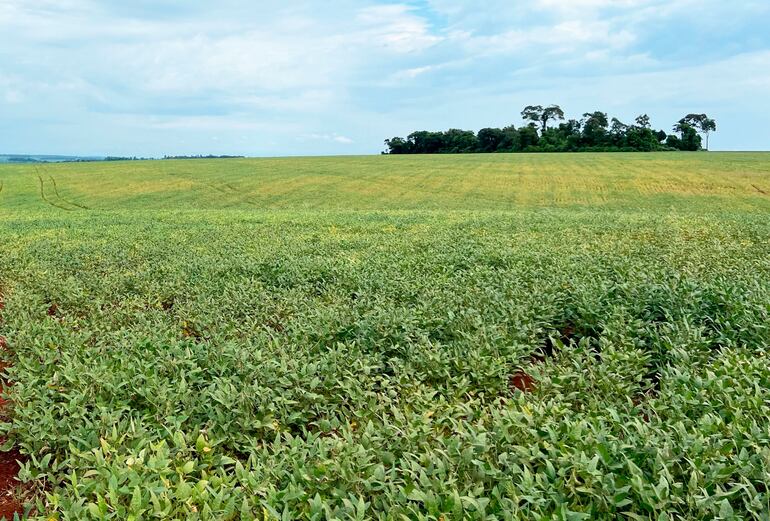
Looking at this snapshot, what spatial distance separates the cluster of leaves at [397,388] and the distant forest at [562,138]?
107 meters

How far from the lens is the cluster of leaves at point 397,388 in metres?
2.74

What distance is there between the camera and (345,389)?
419 cm

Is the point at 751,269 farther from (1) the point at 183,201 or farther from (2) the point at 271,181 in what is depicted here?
(2) the point at 271,181

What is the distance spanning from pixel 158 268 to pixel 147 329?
3.87 m

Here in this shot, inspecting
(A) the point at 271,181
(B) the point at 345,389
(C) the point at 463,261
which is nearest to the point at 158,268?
(C) the point at 463,261

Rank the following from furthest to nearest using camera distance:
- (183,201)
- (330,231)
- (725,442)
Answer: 1. (183,201)
2. (330,231)
3. (725,442)

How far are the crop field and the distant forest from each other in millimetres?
104545

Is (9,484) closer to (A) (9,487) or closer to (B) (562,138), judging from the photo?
(A) (9,487)

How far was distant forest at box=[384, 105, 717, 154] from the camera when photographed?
107 meters

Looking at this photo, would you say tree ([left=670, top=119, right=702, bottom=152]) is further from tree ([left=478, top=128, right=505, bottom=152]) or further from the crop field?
the crop field

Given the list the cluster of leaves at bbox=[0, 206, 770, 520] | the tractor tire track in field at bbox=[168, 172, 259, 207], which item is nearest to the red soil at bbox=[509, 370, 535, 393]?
the cluster of leaves at bbox=[0, 206, 770, 520]

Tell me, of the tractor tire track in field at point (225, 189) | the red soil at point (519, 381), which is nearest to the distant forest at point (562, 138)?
the tractor tire track in field at point (225, 189)

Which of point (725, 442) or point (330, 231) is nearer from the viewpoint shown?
point (725, 442)

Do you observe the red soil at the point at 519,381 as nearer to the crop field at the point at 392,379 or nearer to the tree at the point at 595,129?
the crop field at the point at 392,379
